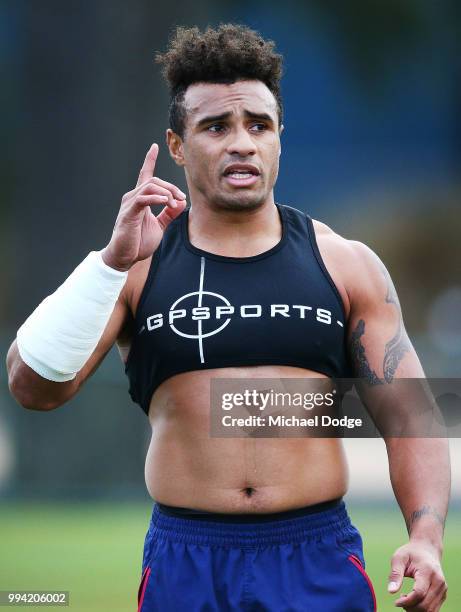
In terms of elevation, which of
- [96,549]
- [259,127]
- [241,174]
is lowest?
[96,549]

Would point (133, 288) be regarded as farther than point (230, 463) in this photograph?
Yes

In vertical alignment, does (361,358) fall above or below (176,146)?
below

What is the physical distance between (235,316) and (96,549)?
5.63 meters

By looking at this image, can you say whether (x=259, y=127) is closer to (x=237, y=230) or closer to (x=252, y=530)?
(x=237, y=230)

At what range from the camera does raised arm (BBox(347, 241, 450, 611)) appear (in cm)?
361

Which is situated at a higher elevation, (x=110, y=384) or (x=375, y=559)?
(x=110, y=384)

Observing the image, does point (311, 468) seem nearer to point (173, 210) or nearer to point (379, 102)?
point (173, 210)

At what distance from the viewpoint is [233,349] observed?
12.5ft

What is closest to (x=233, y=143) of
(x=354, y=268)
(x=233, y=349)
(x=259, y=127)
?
(x=259, y=127)

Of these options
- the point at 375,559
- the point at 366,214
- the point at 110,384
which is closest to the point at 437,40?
the point at 366,214

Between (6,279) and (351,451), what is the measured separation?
738cm

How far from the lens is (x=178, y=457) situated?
3818mm

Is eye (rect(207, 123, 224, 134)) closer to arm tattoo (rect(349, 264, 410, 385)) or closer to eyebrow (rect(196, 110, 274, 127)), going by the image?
eyebrow (rect(196, 110, 274, 127))

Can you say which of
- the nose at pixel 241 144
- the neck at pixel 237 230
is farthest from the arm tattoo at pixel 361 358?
the nose at pixel 241 144
